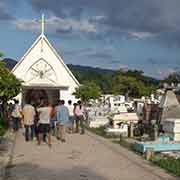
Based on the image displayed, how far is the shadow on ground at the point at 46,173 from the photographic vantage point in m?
10.2

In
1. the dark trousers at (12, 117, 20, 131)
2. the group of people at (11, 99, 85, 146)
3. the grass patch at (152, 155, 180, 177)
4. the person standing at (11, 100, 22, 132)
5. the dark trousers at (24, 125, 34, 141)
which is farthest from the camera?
the dark trousers at (12, 117, 20, 131)

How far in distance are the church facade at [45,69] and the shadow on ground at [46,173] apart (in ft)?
120

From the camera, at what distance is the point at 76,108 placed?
22.3m

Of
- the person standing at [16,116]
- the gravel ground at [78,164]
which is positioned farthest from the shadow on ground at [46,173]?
the person standing at [16,116]

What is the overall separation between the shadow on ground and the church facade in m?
36.6

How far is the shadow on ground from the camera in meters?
10.2

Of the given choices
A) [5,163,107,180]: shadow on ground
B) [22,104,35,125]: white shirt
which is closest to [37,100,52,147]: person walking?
[22,104,35,125]: white shirt

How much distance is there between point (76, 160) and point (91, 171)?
1.96m

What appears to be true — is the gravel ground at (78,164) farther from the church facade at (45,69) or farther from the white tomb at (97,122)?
the church facade at (45,69)

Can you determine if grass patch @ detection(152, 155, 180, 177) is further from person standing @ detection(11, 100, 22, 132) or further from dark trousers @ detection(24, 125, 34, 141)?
person standing @ detection(11, 100, 22, 132)

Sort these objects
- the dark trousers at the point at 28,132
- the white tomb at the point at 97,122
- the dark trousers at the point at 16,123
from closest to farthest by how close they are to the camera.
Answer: the dark trousers at the point at 28,132
the dark trousers at the point at 16,123
the white tomb at the point at 97,122

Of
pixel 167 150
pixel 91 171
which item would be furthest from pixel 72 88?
pixel 91 171

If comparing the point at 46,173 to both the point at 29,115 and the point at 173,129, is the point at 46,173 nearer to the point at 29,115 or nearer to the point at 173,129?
the point at 173,129

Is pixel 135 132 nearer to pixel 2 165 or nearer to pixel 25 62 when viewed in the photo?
pixel 2 165
